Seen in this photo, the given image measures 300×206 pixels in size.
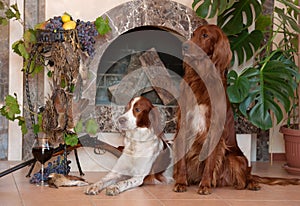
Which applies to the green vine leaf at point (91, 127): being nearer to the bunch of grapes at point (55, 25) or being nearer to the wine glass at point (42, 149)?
the wine glass at point (42, 149)

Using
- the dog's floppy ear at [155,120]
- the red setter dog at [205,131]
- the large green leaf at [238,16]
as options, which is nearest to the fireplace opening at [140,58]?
the large green leaf at [238,16]

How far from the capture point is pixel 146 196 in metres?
3.49

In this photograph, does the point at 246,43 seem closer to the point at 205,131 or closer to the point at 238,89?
the point at 238,89

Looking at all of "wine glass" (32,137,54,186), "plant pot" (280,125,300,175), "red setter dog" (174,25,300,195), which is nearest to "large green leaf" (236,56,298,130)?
"plant pot" (280,125,300,175)

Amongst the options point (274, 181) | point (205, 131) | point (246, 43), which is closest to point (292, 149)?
point (274, 181)

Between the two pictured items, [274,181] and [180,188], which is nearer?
[180,188]

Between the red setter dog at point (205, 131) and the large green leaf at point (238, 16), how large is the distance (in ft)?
2.48

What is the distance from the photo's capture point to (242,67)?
4.58 metres

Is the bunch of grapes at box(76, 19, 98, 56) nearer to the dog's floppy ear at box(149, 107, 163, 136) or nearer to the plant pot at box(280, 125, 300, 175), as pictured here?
the dog's floppy ear at box(149, 107, 163, 136)

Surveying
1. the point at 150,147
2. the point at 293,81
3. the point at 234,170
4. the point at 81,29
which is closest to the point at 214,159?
the point at 234,170

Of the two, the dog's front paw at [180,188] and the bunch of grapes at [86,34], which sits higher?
the bunch of grapes at [86,34]

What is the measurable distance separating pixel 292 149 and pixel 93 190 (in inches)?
66.5

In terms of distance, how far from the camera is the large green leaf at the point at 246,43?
177 inches

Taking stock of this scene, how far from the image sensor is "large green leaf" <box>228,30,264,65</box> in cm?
450
